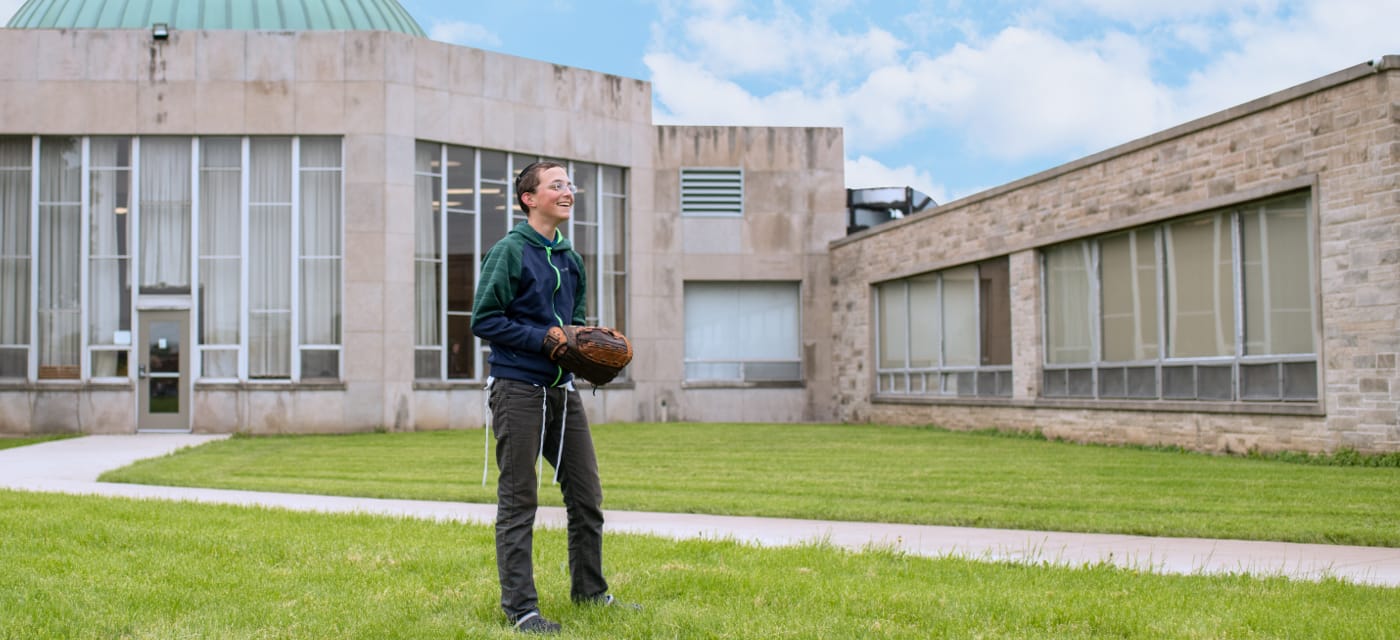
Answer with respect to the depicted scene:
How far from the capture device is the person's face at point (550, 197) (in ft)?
18.9

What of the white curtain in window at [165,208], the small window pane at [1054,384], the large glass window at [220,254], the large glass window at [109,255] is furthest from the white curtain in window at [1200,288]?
the large glass window at [109,255]

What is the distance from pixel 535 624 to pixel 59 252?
22.5m

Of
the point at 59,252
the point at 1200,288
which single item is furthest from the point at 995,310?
the point at 59,252

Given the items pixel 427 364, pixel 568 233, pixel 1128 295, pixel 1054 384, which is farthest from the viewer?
pixel 568 233

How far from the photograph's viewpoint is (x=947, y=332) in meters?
25.3

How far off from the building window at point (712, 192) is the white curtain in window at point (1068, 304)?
31.4 feet

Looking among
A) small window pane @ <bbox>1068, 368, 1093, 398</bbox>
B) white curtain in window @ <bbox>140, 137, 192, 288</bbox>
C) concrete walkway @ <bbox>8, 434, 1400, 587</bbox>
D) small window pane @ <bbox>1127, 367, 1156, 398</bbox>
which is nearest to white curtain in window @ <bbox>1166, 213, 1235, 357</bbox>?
small window pane @ <bbox>1127, 367, 1156, 398</bbox>

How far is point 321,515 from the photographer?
31.7 ft

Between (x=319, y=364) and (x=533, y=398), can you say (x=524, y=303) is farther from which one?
(x=319, y=364)

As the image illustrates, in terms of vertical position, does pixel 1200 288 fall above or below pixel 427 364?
above

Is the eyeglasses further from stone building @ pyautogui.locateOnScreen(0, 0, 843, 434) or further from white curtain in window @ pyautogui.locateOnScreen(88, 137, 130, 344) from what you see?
white curtain in window @ pyautogui.locateOnScreen(88, 137, 130, 344)

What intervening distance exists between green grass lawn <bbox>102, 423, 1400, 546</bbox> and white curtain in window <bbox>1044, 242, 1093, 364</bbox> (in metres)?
1.59

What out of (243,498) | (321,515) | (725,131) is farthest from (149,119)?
(321,515)

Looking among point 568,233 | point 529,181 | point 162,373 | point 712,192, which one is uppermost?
point 712,192
